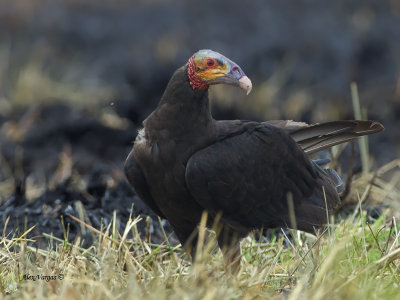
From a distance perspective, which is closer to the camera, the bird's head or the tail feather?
the bird's head

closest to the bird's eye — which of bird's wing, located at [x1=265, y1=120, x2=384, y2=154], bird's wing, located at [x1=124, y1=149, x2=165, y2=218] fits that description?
bird's wing, located at [x1=124, y1=149, x2=165, y2=218]

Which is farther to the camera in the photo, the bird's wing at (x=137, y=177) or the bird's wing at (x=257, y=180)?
the bird's wing at (x=137, y=177)

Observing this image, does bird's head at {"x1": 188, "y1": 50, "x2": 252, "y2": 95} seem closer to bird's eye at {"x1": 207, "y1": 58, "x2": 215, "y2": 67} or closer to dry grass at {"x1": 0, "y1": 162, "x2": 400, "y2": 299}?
bird's eye at {"x1": 207, "y1": 58, "x2": 215, "y2": 67}

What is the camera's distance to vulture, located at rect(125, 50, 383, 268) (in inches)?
155

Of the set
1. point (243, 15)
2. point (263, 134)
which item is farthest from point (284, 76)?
point (263, 134)

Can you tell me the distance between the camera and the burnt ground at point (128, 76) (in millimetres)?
5695

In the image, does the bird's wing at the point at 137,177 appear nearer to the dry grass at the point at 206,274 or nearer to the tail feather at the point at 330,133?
the dry grass at the point at 206,274

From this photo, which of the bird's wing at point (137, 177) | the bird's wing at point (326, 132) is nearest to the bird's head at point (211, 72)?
the bird's wing at point (137, 177)

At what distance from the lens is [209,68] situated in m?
4.01

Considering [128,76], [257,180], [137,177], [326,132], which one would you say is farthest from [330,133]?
[128,76]

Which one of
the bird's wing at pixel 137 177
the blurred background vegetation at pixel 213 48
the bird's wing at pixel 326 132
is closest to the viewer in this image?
the bird's wing at pixel 137 177

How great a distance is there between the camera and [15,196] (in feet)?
17.5

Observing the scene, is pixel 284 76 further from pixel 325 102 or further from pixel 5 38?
pixel 5 38

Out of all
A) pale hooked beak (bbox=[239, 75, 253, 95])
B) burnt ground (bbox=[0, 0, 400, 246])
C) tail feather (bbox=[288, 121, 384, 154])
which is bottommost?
burnt ground (bbox=[0, 0, 400, 246])
